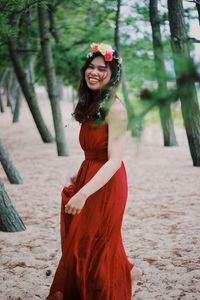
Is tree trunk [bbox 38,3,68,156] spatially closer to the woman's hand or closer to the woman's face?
the woman's face

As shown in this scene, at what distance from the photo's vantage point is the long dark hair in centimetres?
251

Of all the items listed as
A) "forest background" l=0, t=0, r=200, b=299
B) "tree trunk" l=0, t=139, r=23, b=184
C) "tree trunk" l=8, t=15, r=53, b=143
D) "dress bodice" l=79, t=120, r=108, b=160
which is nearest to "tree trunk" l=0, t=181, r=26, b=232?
"forest background" l=0, t=0, r=200, b=299

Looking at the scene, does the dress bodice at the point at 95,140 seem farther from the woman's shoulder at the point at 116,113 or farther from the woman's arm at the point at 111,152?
the woman's shoulder at the point at 116,113

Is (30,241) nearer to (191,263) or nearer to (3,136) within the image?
(191,263)

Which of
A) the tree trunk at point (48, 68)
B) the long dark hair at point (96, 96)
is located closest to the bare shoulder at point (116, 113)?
the long dark hair at point (96, 96)

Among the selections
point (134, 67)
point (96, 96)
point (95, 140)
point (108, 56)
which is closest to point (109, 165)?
point (95, 140)

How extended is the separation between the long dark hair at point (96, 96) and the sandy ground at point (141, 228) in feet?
1.39

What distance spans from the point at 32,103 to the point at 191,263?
9.86 m

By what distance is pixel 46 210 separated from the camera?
5566 mm

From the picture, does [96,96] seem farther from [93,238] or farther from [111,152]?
[93,238]

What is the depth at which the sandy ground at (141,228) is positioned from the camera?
10.4 feet

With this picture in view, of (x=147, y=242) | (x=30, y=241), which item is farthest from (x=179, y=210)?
(x=30, y=241)

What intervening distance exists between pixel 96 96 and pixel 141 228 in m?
2.57

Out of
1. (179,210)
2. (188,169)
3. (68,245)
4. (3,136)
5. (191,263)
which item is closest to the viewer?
(68,245)
